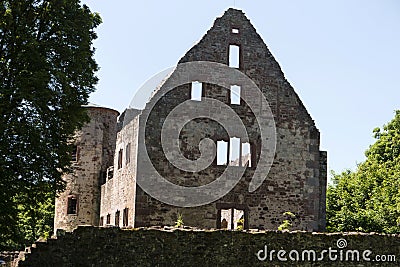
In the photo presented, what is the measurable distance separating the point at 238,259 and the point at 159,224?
21.4ft

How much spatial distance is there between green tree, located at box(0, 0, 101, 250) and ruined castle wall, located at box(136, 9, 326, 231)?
286 cm

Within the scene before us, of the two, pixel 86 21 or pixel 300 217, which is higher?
pixel 86 21

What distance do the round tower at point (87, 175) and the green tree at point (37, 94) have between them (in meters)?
11.1

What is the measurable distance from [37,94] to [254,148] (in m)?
7.77

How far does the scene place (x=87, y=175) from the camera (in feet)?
111

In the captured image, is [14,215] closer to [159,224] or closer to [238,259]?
[159,224]

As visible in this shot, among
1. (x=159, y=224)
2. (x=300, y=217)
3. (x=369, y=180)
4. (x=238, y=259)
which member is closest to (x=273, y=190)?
(x=300, y=217)

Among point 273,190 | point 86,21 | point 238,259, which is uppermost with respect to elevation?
point 86,21

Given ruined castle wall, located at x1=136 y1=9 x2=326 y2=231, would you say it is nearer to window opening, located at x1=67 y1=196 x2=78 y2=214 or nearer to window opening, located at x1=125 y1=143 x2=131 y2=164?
window opening, located at x1=125 y1=143 x2=131 y2=164

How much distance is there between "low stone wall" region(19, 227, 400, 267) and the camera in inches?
616

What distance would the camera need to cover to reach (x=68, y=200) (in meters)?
33.8

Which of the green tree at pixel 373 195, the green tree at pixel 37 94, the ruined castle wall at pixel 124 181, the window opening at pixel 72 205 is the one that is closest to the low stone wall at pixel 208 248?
the green tree at pixel 37 94

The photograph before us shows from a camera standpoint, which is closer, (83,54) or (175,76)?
(83,54)

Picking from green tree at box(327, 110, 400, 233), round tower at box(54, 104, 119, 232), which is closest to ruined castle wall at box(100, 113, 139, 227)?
round tower at box(54, 104, 119, 232)
